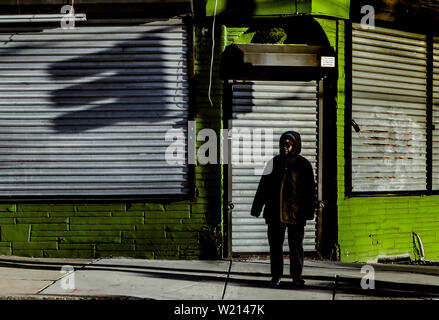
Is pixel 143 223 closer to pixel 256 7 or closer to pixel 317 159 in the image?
pixel 317 159

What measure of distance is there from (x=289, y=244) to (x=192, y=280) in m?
1.49

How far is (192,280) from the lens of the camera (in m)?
7.84

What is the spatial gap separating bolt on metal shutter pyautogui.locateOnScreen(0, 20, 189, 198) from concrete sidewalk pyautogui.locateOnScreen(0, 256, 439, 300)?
4.68 feet

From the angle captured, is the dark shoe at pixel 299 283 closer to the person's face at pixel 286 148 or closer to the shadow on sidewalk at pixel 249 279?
the shadow on sidewalk at pixel 249 279

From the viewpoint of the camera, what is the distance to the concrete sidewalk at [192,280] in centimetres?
698

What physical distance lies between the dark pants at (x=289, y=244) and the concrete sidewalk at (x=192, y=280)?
9.6 inches

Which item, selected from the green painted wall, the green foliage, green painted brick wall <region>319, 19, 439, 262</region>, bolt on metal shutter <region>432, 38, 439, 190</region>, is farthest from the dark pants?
bolt on metal shutter <region>432, 38, 439, 190</region>

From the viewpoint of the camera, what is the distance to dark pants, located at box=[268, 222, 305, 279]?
7.29 m

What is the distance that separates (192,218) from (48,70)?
349 cm

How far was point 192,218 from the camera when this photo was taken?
9.48 meters

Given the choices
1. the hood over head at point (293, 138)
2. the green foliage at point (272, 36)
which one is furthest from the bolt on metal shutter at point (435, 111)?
the hood over head at point (293, 138)

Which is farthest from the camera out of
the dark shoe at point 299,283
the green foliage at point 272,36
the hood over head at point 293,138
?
the green foliage at point 272,36
